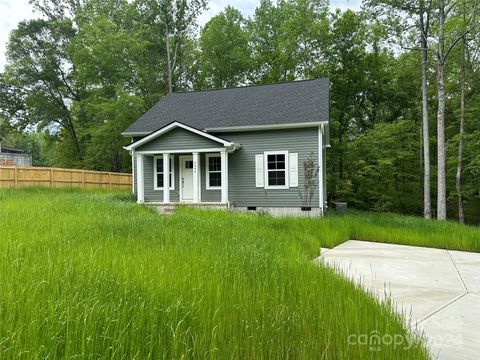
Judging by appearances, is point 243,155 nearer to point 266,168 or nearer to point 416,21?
point 266,168

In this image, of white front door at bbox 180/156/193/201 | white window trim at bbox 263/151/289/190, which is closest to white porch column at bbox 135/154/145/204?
white front door at bbox 180/156/193/201

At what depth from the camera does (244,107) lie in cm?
1606

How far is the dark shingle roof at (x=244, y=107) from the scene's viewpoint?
46.4ft

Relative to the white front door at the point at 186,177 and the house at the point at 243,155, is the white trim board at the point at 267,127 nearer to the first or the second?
the house at the point at 243,155

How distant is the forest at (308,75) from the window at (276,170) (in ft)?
22.8

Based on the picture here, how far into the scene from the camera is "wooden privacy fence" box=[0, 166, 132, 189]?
18125 mm

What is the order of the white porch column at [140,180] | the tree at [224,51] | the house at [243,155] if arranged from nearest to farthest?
1. the house at [243,155]
2. the white porch column at [140,180]
3. the tree at [224,51]

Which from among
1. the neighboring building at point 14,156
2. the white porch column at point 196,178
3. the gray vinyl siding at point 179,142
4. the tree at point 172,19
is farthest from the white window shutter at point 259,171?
the neighboring building at point 14,156

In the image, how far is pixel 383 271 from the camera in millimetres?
5254

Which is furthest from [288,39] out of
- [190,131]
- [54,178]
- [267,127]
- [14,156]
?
[14,156]

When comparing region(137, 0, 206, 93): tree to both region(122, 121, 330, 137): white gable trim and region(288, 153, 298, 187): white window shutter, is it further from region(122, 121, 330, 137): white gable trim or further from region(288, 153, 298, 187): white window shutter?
region(288, 153, 298, 187): white window shutter

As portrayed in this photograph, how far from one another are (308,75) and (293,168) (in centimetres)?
1251

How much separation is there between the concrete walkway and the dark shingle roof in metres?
7.39

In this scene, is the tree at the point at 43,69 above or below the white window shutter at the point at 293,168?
above
